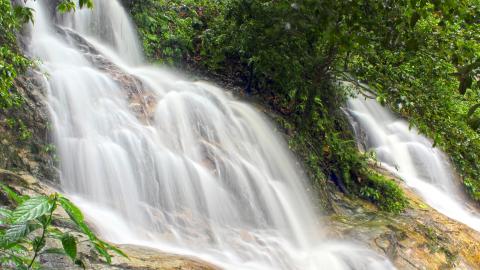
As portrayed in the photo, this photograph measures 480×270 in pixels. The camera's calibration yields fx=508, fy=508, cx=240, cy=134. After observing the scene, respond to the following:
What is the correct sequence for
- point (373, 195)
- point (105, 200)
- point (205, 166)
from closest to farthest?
point (105, 200) < point (205, 166) < point (373, 195)

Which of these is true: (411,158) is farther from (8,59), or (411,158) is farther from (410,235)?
(8,59)

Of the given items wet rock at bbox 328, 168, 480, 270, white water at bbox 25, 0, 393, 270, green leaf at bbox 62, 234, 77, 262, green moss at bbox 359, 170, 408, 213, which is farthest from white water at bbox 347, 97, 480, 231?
green leaf at bbox 62, 234, 77, 262

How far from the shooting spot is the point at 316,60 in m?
8.02

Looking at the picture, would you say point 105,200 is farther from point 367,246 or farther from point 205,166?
point 367,246

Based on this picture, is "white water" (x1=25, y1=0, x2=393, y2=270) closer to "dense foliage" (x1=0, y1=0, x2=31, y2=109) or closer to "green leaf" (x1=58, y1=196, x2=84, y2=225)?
"dense foliage" (x1=0, y1=0, x2=31, y2=109)

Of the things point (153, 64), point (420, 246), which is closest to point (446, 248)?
point (420, 246)

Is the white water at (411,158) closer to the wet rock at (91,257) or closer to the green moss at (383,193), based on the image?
the green moss at (383,193)

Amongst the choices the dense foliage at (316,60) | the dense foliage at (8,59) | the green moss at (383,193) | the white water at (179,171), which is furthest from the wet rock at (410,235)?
the dense foliage at (8,59)

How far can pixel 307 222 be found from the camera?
6746 millimetres

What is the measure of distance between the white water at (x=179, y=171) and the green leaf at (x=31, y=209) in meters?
3.24

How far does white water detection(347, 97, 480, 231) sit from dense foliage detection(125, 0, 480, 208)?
54 centimetres

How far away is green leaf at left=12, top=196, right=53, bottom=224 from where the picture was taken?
4.42 ft

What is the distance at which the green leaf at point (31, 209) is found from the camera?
4.42 feet

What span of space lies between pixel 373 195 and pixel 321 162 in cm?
100
